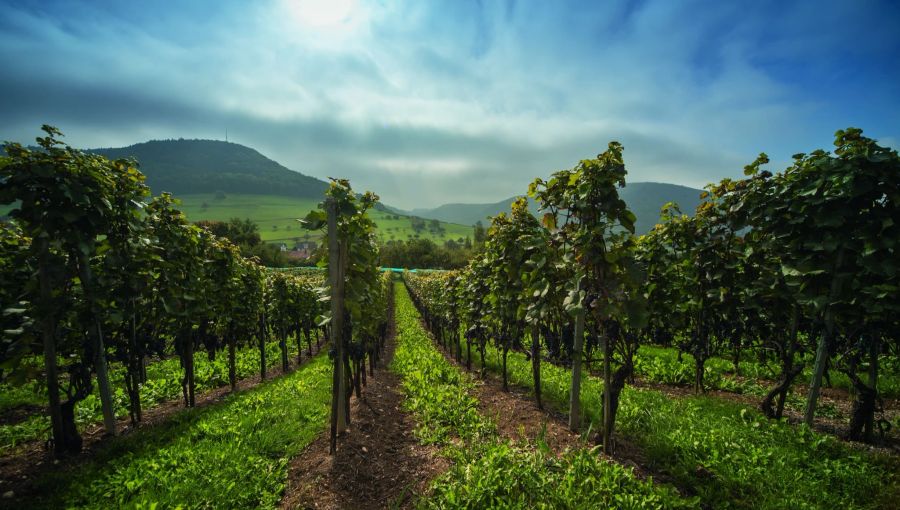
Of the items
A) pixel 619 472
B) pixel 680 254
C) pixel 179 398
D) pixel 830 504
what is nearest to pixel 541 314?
pixel 619 472

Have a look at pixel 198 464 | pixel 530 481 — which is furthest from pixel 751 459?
pixel 198 464

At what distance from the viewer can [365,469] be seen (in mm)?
5715

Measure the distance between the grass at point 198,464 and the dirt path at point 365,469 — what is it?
1.06 feet

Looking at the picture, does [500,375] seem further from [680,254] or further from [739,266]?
[739,266]

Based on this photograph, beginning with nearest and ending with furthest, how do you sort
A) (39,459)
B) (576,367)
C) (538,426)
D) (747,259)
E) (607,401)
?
1. (607,401)
2. (39,459)
3. (576,367)
4. (538,426)
5. (747,259)

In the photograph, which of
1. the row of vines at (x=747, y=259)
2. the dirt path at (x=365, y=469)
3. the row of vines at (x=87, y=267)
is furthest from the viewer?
the row of vines at (x=747, y=259)

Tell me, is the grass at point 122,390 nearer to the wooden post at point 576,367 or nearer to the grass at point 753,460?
the wooden post at point 576,367

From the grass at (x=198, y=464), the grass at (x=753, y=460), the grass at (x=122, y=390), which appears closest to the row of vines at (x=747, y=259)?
the grass at (x=753, y=460)

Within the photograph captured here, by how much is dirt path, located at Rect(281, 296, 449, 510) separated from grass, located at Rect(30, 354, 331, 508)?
32 cm

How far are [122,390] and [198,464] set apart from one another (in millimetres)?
6470

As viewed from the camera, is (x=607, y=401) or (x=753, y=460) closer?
(x=753, y=460)

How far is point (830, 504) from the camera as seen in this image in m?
4.36

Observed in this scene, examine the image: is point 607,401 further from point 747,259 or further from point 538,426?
point 747,259

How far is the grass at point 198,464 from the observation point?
14.5ft
